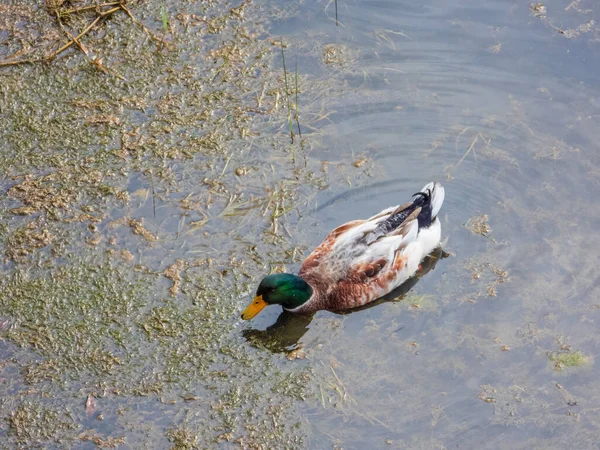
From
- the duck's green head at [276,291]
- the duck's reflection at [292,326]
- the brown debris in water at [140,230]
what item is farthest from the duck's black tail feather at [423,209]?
the brown debris in water at [140,230]

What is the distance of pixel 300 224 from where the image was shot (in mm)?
7027

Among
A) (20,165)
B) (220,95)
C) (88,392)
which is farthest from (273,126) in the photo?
(88,392)

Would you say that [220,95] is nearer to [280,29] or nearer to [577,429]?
[280,29]

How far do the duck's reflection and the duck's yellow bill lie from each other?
126mm

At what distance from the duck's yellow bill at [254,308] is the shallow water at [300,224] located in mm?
107

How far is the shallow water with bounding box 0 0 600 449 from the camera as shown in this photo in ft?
19.1

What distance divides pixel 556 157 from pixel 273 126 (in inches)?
99.1

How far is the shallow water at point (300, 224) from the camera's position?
5.83 m

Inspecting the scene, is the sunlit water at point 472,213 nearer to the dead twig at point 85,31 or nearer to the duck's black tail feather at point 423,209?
the duck's black tail feather at point 423,209

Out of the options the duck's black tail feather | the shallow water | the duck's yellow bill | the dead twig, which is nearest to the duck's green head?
the duck's yellow bill

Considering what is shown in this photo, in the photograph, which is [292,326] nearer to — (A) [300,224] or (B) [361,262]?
(B) [361,262]

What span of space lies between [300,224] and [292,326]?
3.03 feet

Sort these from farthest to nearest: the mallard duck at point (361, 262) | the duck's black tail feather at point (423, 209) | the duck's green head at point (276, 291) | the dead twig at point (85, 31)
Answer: the dead twig at point (85, 31) < the duck's black tail feather at point (423, 209) < the mallard duck at point (361, 262) < the duck's green head at point (276, 291)

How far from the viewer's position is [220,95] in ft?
26.3
